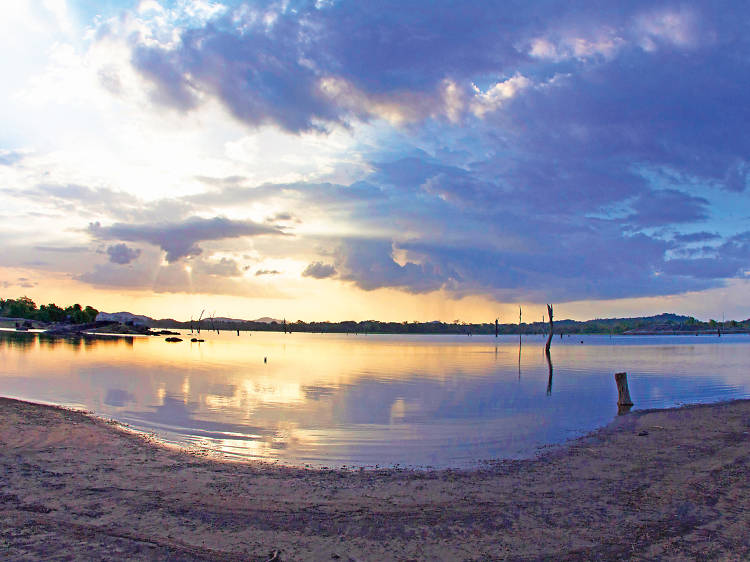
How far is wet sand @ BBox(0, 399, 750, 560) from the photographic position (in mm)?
7117

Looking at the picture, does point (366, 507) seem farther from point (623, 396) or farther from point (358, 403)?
point (623, 396)

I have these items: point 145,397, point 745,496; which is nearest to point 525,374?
point 145,397

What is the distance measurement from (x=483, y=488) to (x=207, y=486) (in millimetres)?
5681

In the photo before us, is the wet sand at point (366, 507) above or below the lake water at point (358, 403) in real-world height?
above

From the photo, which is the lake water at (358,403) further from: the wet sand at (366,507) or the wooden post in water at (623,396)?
the wet sand at (366,507)

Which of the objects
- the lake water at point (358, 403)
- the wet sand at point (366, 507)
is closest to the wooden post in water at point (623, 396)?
the lake water at point (358, 403)

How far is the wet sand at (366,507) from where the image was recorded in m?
7.12

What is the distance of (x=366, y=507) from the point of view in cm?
899

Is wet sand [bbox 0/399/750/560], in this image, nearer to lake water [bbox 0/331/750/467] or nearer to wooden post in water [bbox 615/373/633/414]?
lake water [bbox 0/331/750/467]

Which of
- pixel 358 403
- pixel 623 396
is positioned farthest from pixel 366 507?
pixel 623 396

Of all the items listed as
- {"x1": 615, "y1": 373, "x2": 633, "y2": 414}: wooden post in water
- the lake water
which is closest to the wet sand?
the lake water

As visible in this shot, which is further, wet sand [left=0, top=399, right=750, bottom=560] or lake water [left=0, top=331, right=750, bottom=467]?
lake water [left=0, top=331, right=750, bottom=467]

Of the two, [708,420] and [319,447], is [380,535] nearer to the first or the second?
[319,447]

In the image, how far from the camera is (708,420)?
1877 cm
